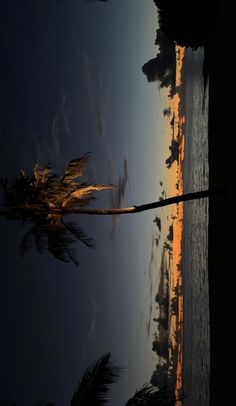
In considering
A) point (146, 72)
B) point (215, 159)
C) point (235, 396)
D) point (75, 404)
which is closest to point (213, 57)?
point (215, 159)

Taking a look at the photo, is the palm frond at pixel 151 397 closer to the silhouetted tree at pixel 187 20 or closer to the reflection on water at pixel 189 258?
the silhouetted tree at pixel 187 20

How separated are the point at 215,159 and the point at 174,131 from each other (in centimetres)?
6141

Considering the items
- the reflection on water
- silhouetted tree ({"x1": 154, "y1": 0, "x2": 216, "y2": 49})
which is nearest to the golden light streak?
the reflection on water

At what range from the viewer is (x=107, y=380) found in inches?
383

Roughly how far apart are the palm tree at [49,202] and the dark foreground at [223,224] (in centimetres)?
128

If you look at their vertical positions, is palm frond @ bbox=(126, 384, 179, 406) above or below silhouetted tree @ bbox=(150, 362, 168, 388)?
above

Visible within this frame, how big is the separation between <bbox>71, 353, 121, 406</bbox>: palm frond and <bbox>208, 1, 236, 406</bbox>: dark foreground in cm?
376

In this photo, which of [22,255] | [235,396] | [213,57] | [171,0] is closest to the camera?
[235,396]

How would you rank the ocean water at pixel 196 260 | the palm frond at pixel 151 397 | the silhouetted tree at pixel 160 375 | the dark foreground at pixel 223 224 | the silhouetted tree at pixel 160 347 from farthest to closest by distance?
the silhouetted tree at pixel 160 347 → the silhouetted tree at pixel 160 375 → the ocean water at pixel 196 260 → the dark foreground at pixel 223 224 → the palm frond at pixel 151 397

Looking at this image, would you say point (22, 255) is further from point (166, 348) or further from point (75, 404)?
point (166, 348)

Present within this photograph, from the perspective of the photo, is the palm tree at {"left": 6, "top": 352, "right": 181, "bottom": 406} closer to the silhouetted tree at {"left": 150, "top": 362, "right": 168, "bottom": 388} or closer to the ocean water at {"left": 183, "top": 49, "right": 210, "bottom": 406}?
the ocean water at {"left": 183, "top": 49, "right": 210, "bottom": 406}

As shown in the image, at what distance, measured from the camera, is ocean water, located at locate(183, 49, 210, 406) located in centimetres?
4850

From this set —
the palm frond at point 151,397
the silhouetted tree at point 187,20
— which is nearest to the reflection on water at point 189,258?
the silhouetted tree at point 187,20

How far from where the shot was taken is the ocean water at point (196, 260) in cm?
4850
